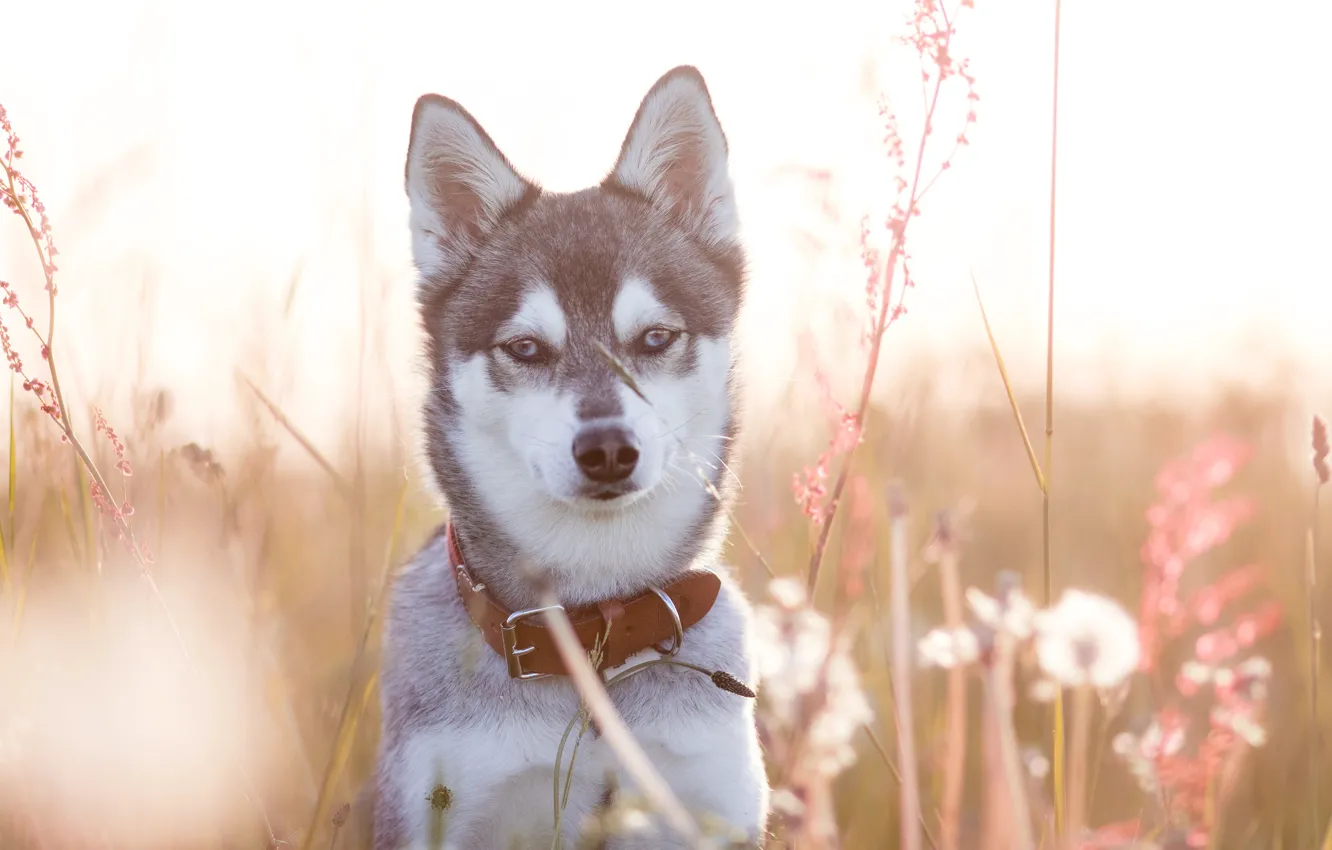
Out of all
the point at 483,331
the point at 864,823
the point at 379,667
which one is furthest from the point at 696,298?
the point at 864,823

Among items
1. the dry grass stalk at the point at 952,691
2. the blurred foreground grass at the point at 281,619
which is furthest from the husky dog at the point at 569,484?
the dry grass stalk at the point at 952,691

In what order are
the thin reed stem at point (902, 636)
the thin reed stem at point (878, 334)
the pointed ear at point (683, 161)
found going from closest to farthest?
the thin reed stem at point (902, 636) < the thin reed stem at point (878, 334) < the pointed ear at point (683, 161)

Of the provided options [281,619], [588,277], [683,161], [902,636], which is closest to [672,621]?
[588,277]

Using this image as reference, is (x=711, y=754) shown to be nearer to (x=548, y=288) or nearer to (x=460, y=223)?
(x=548, y=288)

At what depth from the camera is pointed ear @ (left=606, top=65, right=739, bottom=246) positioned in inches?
130

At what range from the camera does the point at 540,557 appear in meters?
3.07

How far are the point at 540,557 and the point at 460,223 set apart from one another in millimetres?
1244

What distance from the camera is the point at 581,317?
321 cm

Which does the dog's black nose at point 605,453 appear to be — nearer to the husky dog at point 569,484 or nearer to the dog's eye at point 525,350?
the husky dog at point 569,484

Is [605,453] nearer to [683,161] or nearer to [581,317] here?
[581,317]

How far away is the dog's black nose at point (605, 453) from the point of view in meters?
2.68

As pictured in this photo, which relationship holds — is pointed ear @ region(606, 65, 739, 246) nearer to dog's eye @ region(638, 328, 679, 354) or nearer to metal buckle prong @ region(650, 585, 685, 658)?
dog's eye @ region(638, 328, 679, 354)

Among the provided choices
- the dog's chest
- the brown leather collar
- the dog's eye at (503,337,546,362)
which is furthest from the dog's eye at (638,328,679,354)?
the dog's chest

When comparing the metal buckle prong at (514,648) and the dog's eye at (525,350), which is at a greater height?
the dog's eye at (525,350)
